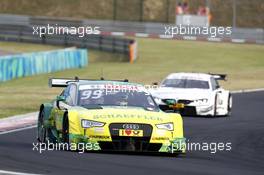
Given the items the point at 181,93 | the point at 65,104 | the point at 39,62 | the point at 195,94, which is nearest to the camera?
the point at 65,104

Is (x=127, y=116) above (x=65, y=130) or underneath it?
above

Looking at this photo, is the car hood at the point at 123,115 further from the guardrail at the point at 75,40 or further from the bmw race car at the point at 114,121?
the guardrail at the point at 75,40

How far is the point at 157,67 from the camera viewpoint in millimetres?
52781

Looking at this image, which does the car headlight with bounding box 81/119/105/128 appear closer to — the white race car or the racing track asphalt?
→ the racing track asphalt

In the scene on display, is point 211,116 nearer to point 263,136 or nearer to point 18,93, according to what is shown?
point 263,136

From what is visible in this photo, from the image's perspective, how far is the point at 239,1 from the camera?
277ft

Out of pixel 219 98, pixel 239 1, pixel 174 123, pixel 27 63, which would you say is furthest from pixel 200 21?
pixel 174 123

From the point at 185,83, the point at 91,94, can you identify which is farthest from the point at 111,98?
the point at 185,83

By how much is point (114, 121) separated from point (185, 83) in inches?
470

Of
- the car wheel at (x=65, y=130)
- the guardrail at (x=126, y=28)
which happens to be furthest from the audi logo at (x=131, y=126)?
the guardrail at (x=126, y=28)

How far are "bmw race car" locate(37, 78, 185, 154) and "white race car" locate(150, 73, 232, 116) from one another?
Answer: 8707mm

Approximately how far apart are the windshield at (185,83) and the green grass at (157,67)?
Answer: 3631 mm

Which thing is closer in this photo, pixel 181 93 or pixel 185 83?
pixel 181 93

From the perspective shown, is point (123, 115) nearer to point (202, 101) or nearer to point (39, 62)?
point (202, 101)
